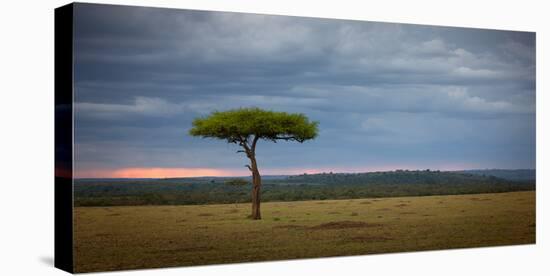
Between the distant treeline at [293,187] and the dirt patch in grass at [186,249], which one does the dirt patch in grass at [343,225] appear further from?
the dirt patch in grass at [186,249]

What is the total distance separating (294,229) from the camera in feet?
57.3

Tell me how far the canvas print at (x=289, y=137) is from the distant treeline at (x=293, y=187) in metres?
0.03

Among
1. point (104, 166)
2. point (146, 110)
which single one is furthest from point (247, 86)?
point (104, 166)

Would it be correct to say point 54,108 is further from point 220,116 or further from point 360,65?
point 360,65

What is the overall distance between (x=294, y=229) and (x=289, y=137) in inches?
Result: 65.4

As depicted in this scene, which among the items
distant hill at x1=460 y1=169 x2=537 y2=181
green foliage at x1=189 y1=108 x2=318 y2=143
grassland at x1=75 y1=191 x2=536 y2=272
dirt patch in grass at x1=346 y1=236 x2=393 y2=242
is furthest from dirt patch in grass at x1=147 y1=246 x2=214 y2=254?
distant hill at x1=460 y1=169 x2=537 y2=181

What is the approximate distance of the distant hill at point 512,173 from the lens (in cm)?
1955

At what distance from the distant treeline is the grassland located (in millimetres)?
144

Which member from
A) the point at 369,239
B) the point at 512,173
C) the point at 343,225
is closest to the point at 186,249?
the point at 343,225

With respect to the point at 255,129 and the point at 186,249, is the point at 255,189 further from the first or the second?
the point at 186,249

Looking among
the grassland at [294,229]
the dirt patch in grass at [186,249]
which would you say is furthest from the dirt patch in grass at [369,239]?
the dirt patch in grass at [186,249]

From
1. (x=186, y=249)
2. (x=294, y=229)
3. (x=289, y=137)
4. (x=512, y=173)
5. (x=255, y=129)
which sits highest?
(x=255, y=129)

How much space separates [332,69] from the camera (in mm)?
17875

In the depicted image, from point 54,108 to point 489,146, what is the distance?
28.5 ft
